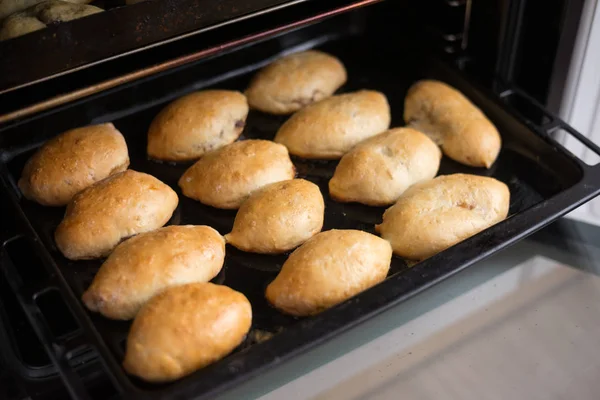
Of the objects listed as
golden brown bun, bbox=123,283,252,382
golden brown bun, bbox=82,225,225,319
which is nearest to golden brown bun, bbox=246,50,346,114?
golden brown bun, bbox=82,225,225,319

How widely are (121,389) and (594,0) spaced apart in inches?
38.0

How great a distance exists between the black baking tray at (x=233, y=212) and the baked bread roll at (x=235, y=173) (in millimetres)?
29

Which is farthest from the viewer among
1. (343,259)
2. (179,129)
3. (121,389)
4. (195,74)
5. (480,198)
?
(195,74)

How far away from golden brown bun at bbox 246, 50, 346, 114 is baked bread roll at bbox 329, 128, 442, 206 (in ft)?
0.67

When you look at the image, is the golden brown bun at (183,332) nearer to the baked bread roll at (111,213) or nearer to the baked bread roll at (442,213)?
the baked bread roll at (111,213)

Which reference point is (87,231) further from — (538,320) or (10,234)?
(538,320)

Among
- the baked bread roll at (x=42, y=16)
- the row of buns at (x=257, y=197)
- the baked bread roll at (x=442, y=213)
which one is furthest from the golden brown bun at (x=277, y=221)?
the baked bread roll at (x=42, y=16)

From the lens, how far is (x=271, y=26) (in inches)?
43.1

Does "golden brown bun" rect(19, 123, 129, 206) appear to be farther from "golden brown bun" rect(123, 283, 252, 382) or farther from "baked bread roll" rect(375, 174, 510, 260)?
"baked bread roll" rect(375, 174, 510, 260)

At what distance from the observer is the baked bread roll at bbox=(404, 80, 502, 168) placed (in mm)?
1238

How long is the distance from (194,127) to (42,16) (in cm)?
37

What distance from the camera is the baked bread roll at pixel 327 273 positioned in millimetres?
982

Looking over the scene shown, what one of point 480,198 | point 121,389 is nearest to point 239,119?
point 480,198

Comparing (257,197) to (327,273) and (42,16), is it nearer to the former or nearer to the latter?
(327,273)
